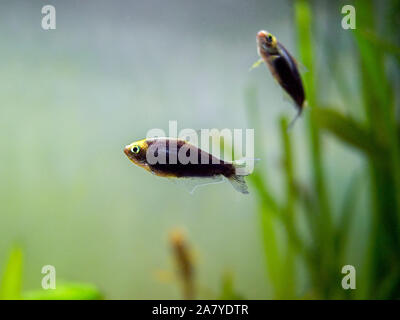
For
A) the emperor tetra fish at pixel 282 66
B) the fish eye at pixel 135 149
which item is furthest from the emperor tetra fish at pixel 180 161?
the emperor tetra fish at pixel 282 66

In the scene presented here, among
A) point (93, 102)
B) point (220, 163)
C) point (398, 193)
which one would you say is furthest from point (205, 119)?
point (220, 163)

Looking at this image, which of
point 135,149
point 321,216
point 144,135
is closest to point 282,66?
point 135,149

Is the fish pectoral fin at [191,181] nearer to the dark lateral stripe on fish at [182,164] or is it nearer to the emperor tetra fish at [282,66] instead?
the dark lateral stripe on fish at [182,164]

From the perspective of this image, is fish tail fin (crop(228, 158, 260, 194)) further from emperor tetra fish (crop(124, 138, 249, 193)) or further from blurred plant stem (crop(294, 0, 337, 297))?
blurred plant stem (crop(294, 0, 337, 297))

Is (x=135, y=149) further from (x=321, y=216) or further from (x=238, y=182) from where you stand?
(x=321, y=216)

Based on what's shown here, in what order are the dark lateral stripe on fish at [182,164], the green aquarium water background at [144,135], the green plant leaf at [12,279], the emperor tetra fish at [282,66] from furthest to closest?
the green aquarium water background at [144,135] < the green plant leaf at [12,279] < the emperor tetra fish at [282,66] < the dark lateral stripe on fish at [182,164]
